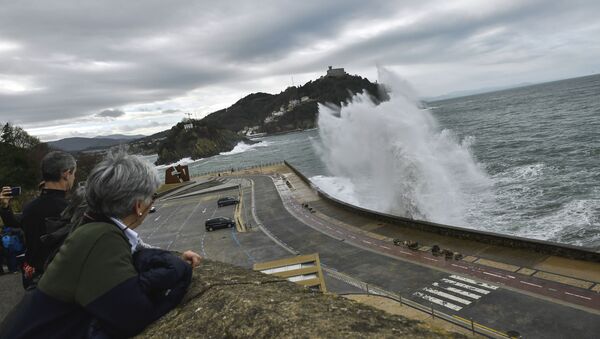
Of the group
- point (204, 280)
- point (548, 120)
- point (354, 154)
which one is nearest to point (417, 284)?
point (204, 280)

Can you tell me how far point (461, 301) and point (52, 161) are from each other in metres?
15.7

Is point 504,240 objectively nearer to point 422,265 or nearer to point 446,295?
point 422,265

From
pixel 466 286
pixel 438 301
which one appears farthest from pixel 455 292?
pixel 438 301

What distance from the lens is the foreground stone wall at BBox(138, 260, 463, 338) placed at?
235 cm

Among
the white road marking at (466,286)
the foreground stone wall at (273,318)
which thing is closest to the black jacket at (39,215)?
the foreground stone wall at (273,318)

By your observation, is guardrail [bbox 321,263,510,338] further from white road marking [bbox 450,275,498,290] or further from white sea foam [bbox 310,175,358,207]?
white sea foam [bbox 310,175,358,207]

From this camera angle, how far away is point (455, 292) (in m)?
16.5

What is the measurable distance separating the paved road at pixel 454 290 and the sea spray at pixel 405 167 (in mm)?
11307

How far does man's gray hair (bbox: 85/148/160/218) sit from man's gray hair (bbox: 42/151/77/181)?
6.21ft

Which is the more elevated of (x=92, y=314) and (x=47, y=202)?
(x=47, y=202)

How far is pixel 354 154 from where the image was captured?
5656cm

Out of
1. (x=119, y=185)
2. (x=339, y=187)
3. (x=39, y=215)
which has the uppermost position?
(x=119, y=185)

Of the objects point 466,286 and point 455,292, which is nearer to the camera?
point 455,292

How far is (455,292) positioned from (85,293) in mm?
17041
